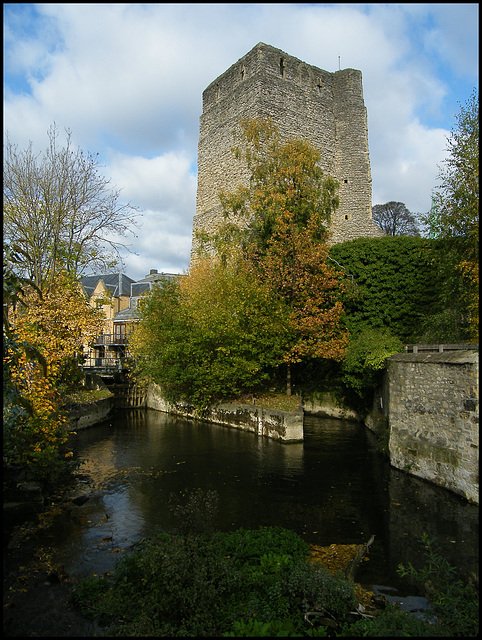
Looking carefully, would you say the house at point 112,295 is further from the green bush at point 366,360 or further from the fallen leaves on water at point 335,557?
the fallen leaves on water at point 335,557

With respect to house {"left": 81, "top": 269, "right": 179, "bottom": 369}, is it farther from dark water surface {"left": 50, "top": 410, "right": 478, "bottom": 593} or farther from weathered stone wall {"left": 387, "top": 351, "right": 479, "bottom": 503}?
weathered stone wall {"left": 387, "top": 351, "right": 479, "bottom": 503}

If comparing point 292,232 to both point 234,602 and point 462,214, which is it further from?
point 234,602

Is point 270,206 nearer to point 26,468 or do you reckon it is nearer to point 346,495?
point 346,495

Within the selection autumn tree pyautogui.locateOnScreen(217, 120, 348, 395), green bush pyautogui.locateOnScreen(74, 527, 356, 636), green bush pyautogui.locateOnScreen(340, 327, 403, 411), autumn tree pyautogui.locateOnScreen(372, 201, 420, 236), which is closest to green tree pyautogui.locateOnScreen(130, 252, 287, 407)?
autumn tree pyautogui.locateOnScreen(217, 120, 348, 395)

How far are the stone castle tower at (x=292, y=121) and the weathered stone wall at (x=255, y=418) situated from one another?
33.0ft

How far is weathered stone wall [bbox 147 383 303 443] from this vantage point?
49.2 feet

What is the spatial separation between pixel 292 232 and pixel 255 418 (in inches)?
305

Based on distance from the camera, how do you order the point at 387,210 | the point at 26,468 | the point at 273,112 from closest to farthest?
1. the point at 26,468
2. the point at 273,112
3. the point at 387,210

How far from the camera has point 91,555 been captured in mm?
6418

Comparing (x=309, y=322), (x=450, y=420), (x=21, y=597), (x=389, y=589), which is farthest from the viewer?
(x=309, y=322)


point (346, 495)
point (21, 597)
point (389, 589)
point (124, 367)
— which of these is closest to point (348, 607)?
point (389, 589)

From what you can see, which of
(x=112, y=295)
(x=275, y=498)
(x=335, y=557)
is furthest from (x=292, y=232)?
(x=112, y=295)

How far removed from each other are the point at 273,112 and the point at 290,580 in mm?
23533

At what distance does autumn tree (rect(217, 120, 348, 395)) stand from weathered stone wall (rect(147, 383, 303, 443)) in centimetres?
221
